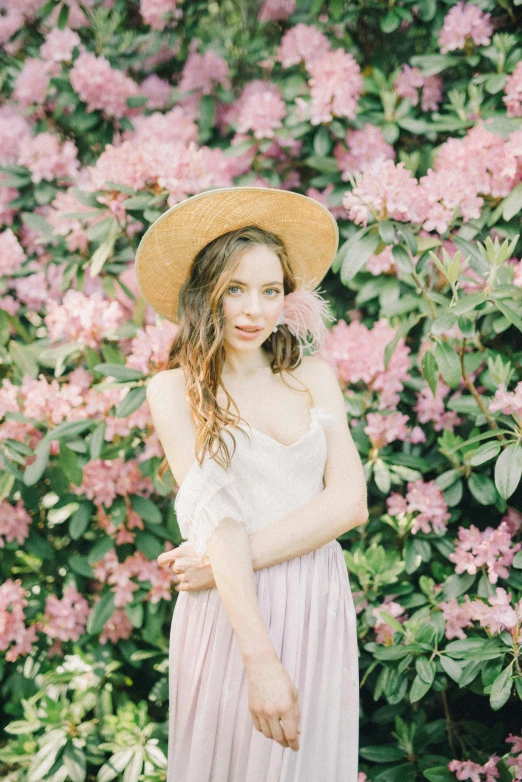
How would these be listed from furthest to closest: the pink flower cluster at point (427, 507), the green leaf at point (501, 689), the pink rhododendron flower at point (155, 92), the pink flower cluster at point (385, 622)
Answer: the pink rhododendron flower at point (155, 92) → the pink flower cluster at point (427, 507) → the pink flower cluster at point (385, 622) → the green leaf at point (501, 689)

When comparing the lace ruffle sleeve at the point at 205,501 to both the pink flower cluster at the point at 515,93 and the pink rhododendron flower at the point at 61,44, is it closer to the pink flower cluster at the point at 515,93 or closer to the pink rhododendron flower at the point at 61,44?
the pink flower cluster at the point at 515,93

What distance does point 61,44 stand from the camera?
2.29 m

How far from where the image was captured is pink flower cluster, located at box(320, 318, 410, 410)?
195 cm

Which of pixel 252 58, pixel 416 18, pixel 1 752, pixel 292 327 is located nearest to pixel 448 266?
pixel 292 327

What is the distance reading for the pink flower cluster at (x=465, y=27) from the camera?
208 centimetres

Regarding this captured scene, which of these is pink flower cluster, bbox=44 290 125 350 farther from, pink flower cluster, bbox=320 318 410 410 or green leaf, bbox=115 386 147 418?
pink flower cluster, bbox=320 318 410 410

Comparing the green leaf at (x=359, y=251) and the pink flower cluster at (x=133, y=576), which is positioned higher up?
the green leaf at (x=359, y=251)

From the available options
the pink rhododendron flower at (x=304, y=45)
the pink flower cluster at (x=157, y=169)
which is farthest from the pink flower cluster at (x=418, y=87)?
the pink flower cluster at (x=157, y=169)

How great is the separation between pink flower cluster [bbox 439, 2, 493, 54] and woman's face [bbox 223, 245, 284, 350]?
52.0 inches

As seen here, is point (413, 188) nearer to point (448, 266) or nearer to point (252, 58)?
point (448, 266)

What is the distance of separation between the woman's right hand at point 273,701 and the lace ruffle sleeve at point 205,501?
0.78ft

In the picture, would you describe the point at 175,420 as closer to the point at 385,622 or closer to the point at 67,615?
the point at 385,622

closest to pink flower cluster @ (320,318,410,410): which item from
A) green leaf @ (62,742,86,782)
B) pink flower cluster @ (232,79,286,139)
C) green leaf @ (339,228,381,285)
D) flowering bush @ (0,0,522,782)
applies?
flowering bush @ (0,0,522,782)

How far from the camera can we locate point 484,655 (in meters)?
1.60
